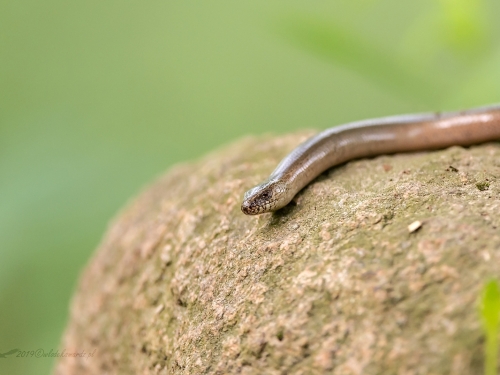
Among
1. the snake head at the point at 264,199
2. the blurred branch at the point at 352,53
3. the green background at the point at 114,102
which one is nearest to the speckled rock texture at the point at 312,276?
the snake head at the point at 264,199

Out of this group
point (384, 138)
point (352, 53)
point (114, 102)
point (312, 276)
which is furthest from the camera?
point (114, 102)

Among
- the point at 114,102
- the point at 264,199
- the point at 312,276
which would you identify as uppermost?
the point at 114,102

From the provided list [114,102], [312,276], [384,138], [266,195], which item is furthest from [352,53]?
[114,102]

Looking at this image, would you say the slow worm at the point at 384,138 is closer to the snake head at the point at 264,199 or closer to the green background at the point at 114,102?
the snake head at the point at 264,199

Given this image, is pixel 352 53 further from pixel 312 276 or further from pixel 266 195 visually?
pixel 312 276

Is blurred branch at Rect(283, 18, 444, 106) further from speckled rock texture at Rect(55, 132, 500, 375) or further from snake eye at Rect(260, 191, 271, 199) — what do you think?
snake eye at Rect(260, 191, 271, 199)

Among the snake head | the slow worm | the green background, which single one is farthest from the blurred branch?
the green background
